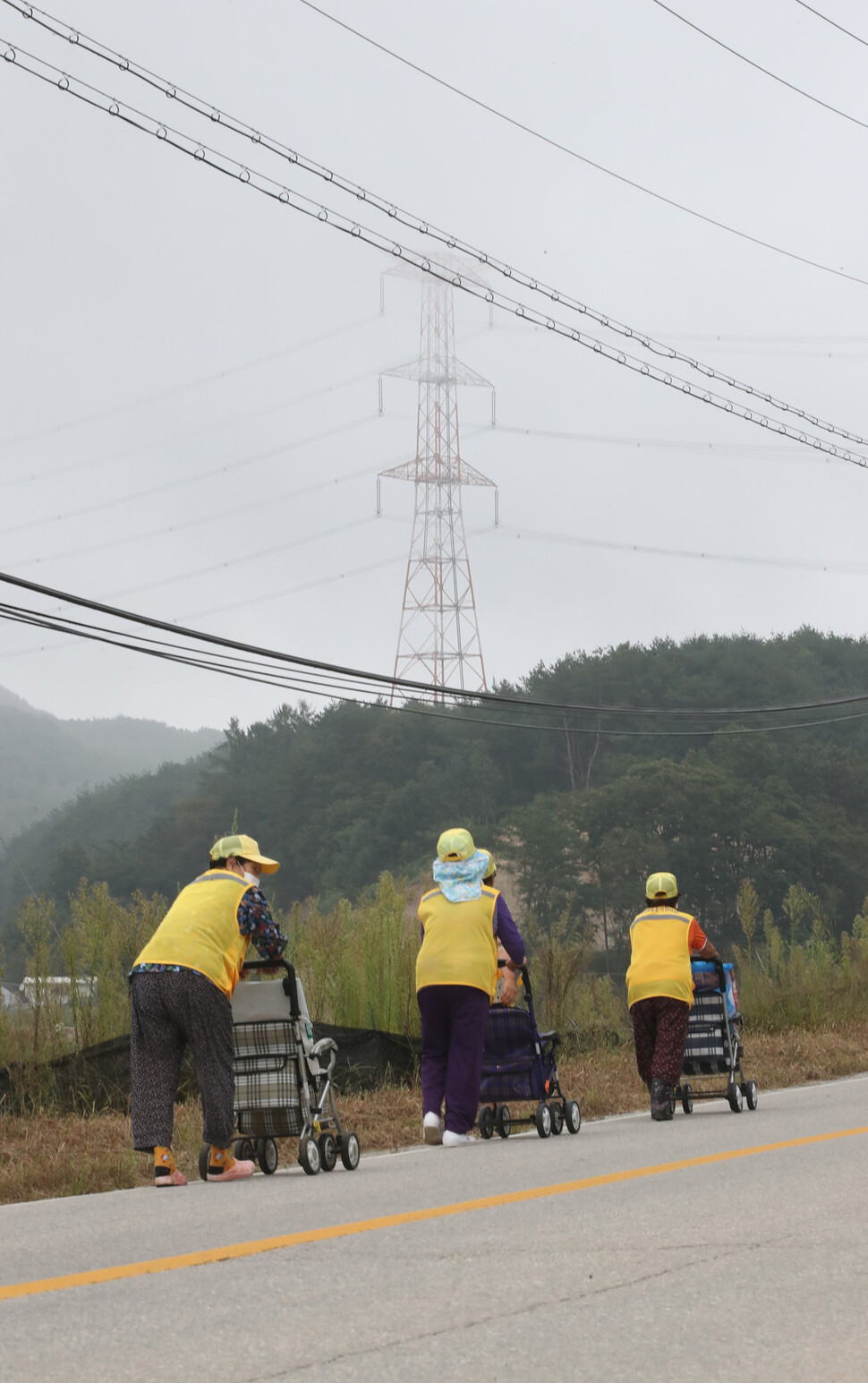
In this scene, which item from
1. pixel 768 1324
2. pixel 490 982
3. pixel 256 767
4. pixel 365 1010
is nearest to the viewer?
pixel 768 1324

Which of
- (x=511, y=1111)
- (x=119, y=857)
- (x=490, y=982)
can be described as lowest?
(x=511, y=1111)

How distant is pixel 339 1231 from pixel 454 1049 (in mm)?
4202

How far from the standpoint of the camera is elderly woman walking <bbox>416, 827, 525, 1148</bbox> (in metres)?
10.4

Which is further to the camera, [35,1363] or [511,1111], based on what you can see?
[511,1111]

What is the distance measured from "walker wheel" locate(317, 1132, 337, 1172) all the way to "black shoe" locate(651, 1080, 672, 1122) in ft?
11.5

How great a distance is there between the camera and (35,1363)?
13.7ft

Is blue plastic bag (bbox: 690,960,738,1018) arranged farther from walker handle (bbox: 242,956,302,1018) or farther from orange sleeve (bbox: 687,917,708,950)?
walker handle (bbox: 242,956,302,1018)

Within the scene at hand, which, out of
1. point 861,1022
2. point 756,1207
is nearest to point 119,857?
point 861,1022

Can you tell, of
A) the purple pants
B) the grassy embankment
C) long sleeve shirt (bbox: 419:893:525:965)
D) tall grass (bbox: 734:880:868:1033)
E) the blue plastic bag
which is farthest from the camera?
tall grass (bbox: 734:880:868:1033)

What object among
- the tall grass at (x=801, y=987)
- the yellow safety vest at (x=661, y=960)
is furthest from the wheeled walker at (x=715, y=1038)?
the tall grass at (x=801, y=987)

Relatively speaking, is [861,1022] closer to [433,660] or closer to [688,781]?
[433,660]

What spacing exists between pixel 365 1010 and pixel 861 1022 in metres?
8.93

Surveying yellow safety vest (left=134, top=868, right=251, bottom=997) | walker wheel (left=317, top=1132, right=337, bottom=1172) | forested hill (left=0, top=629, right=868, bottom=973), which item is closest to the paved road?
walker wheel (left=317, top=1132, right=337, bottom=1172)

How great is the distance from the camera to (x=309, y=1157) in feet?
28.5
